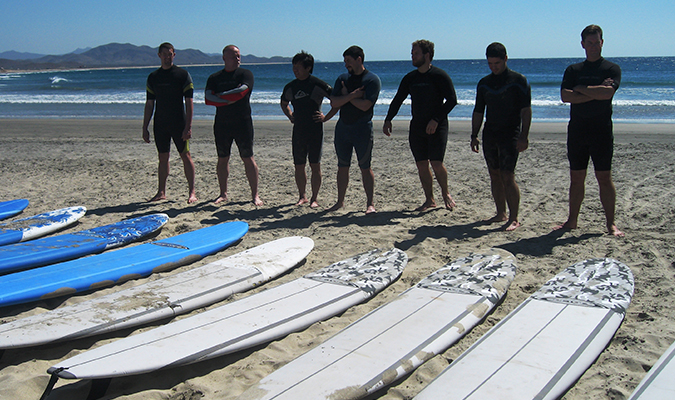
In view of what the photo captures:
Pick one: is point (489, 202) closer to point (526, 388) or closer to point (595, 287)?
point (595, 287)

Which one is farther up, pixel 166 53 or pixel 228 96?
pixel 166 53

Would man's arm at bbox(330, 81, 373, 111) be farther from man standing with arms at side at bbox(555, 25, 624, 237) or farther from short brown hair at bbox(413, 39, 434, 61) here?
man standing with arms at side at bbox(555, 25, 624, 237)

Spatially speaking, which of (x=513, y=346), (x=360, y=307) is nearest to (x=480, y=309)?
(x=513, y=346)

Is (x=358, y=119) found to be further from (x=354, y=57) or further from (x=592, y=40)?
(x=592, y=40)

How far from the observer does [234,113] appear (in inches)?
211

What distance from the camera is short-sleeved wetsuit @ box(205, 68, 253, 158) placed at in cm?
529

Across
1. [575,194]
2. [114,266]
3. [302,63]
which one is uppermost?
[302,63]

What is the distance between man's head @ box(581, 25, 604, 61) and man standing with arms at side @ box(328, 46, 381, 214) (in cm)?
183

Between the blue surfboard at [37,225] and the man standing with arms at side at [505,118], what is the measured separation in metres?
4.07

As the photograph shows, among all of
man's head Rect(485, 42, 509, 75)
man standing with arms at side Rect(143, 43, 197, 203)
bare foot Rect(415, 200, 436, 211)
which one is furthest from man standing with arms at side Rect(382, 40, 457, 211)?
man standing with arms at side Rect(143, 43, 197, 203)

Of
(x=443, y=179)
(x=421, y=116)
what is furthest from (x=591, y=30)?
(x=443, y=179)

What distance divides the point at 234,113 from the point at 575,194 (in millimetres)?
3523

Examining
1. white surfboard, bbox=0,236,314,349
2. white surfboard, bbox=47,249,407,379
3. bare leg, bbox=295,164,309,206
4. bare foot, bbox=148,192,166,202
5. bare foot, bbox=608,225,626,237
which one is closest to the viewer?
white surfboard, bbox=47,249,407,379

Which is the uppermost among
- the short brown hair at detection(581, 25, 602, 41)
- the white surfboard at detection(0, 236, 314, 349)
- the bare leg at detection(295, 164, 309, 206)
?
the short brown hair at detection(581, 25, 602, 41)
